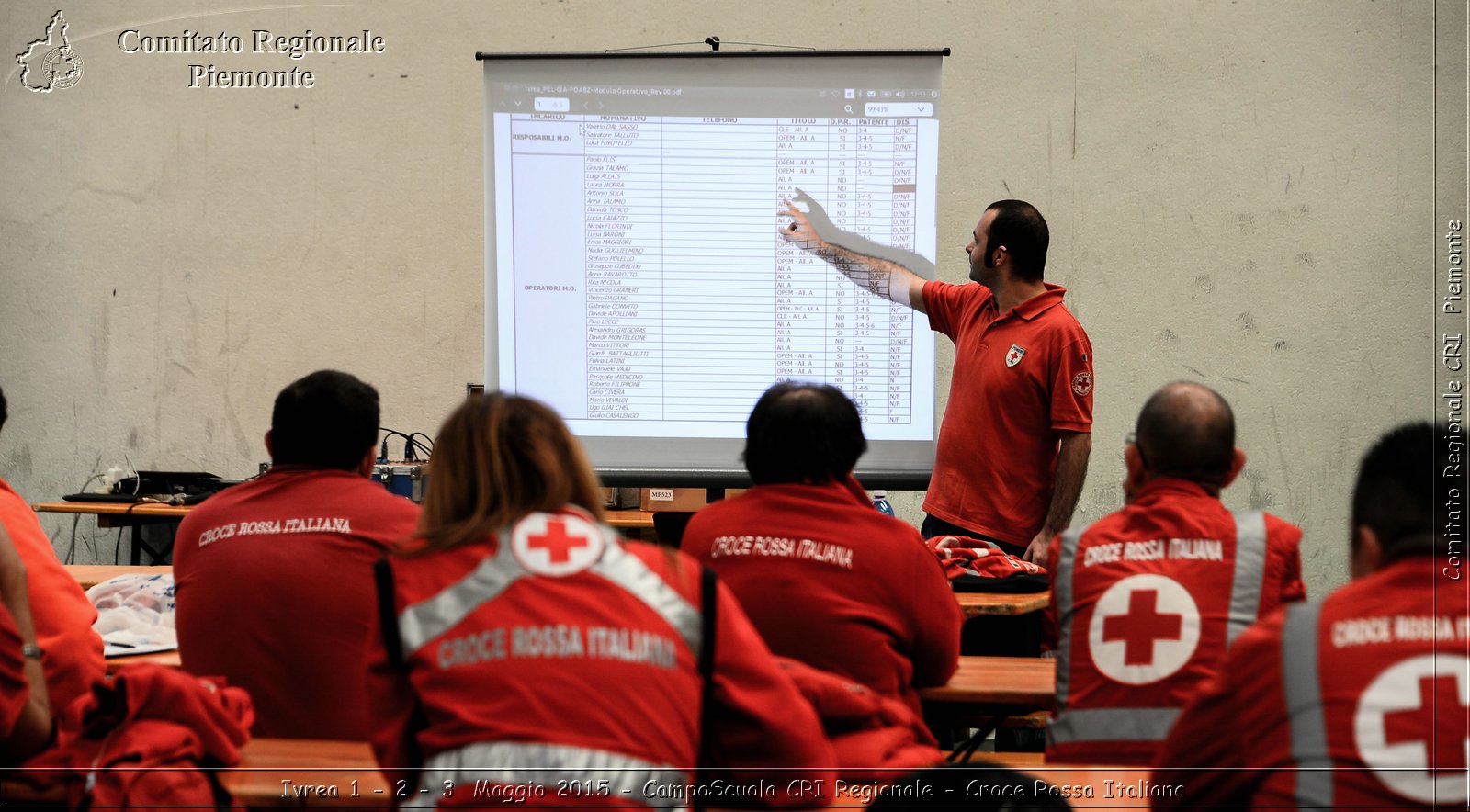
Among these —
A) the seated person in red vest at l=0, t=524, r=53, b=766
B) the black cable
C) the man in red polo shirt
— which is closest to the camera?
the seated person in red vest at l=0, t=524, r=53, b=766

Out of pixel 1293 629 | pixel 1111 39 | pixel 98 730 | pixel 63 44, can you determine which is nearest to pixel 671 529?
pixel 98 730

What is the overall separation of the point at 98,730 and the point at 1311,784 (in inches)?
68.1

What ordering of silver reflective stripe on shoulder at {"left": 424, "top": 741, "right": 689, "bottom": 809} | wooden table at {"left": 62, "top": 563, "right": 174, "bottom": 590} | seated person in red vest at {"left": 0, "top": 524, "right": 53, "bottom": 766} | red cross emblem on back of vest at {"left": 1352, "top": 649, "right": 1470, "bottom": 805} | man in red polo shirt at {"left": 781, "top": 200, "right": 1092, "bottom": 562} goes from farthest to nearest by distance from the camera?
man in red polo shirt at {"left": 781, "top": 200, "right": 1092, "bottom": 562} → wooden table at {"left": 62, "top": 563, "right": 174, "bottom": 590} → seated person in red vest at {"left": 0, "top": 524, "right": 53, "bottom": 766} → silver reflective stripe on shoulder at {"left": 424, "top": 741, "right": 689, "bottom": 809} → red cross emblem on back of vest at {"left": 1352, "top": 649, "right": 1470, "bottom": 805}

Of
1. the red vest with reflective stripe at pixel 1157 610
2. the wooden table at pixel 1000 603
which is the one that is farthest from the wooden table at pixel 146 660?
the red vest with reflective stripe at pixel 1157 610

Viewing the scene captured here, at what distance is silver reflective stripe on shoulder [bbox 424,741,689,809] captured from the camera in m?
1.44

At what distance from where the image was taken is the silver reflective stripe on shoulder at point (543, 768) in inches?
56.7

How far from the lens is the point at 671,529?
157 inches

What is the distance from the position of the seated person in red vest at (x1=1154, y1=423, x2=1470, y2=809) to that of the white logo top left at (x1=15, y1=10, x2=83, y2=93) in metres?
6.10

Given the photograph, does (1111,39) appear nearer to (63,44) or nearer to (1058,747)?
(1058,747)

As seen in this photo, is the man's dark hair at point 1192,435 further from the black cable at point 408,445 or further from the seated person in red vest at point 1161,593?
the black cable at point 408,445

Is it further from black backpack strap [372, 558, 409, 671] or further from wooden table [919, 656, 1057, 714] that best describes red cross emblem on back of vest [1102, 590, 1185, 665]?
black backpack strap [372, 558, 409, 671]

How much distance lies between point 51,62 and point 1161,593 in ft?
19.3

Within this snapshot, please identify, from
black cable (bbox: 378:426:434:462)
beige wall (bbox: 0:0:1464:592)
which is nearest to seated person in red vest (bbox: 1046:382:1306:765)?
beige wall (bbox: 0:0:1464:592)

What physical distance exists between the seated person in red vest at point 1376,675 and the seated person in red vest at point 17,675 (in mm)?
1712
